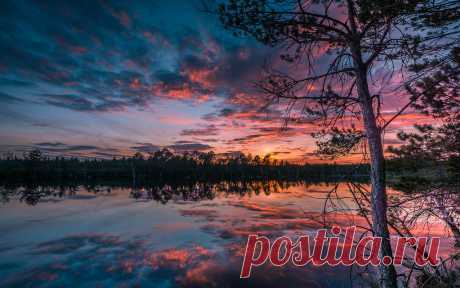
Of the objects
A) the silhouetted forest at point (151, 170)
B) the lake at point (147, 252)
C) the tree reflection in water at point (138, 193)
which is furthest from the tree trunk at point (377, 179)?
the silhouetted forest at point (151, 170)

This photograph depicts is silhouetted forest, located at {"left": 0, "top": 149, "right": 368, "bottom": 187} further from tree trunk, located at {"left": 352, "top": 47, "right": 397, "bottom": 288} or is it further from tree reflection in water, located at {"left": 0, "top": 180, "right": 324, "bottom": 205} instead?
tree trunk, located at {"left": 352, "top": 47, "right": 397, "bottom": 288}

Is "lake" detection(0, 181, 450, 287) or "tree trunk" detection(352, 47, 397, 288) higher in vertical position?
"tree trunk" detection(352, 47, 397, 288)

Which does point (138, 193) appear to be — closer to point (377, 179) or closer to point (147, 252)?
point (147, 252)

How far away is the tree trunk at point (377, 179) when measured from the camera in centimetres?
411

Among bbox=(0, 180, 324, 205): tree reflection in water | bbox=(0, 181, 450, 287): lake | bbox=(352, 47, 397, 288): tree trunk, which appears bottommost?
bbox=(0, 180, 324, 205): tree reflection in water

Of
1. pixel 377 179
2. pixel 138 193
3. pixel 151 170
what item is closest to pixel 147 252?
pixel 377 179

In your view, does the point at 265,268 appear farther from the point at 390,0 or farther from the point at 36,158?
the point at 36,158

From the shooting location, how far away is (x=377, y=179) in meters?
4.21

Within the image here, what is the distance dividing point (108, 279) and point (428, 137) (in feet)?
37.3

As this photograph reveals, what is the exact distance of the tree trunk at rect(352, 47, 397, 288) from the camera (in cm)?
411

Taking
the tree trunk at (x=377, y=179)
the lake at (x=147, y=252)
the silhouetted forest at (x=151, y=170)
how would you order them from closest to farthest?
the tree trunk at (x=377, y=179) → the lake at (x=147, y=252) → the silhouetted forest at (x=151, y=170)

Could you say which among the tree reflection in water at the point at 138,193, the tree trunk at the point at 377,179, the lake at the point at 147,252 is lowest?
the tree reflection in water at the point at 138,193

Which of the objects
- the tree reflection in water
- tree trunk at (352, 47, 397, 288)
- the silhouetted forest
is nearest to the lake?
tree trunk at (352, 47, 397, 288)

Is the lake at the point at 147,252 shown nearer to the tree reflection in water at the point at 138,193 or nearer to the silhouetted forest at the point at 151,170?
the tree reflection in water at the point at 138,193
